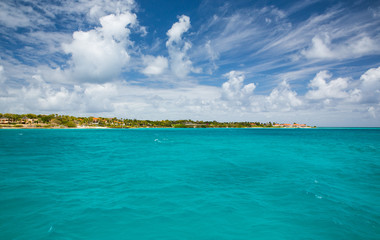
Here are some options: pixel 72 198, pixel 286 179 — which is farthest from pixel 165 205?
pixel 286 179

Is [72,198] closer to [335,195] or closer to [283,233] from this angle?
[283,233]

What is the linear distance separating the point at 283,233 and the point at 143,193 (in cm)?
932

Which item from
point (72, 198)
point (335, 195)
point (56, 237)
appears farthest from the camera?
point (335, 195)

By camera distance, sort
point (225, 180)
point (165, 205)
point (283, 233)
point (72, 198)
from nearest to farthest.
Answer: point (283, 233), point (165, 205), point (72, 198), point (225, 180)

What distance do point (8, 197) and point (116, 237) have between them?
9654 mm

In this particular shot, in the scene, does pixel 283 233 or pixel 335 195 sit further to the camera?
pixel 335 195

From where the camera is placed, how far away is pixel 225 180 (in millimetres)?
17188

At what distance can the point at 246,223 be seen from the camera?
9812mm

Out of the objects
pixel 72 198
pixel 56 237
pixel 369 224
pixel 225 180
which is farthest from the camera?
pixel 225 180

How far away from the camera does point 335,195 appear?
1376cm

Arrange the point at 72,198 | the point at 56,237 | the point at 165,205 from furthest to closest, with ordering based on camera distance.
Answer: the point at 72,198, the point at 165,205, the point at 56,237

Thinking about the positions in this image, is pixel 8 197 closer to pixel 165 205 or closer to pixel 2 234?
pixel 2 234

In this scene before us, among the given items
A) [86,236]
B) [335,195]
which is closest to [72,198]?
[86,236]

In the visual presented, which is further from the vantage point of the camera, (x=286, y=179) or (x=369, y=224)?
(x=286, y=179)
